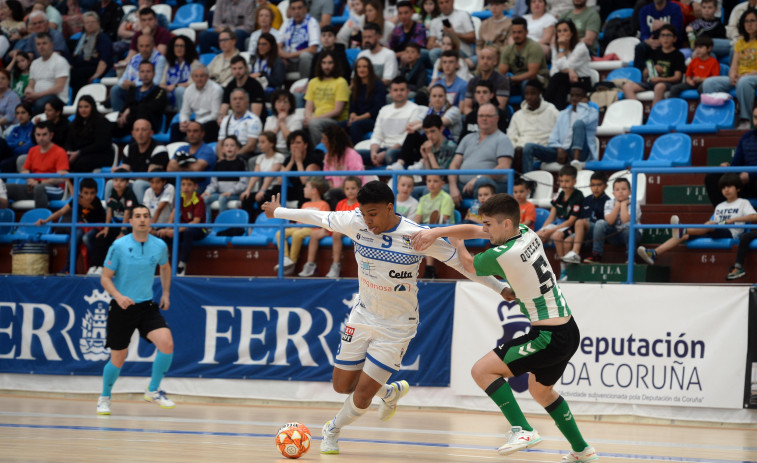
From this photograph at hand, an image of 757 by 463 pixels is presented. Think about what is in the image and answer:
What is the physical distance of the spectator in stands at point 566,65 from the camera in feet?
50.2

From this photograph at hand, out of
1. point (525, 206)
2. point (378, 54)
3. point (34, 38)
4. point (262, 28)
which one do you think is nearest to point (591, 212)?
point (525, 206)

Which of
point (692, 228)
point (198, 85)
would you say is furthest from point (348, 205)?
point (198, 85)

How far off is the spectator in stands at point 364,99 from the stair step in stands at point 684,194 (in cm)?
500

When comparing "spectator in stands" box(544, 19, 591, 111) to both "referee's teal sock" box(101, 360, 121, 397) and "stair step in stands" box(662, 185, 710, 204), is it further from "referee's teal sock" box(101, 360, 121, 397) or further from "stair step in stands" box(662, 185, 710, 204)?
"referee's teal sock" box(101, 360, 121, 397)

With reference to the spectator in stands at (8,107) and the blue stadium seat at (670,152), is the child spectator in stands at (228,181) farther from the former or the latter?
the spectator in stands at (8,107)

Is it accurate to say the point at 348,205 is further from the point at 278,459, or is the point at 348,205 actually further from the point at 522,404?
the point at 278,459

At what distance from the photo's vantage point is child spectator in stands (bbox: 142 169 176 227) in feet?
47.8

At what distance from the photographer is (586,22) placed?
54.4ft

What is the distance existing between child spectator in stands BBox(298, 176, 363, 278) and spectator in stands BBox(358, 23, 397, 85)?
3946 mm

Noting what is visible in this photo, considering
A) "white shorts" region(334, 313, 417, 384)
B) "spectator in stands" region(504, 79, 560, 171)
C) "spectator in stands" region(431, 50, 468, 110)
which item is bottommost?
"white shorts" region(334, 313, 417, 384)

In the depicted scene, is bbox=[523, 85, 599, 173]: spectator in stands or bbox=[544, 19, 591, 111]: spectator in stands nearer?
bbox=[523, 85, 599, 173]: spectator in stands

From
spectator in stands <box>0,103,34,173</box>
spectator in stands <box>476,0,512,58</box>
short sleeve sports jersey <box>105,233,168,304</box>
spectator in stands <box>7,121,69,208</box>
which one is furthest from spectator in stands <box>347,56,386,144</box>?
spectator in stands <box>0,103,34,173</box>

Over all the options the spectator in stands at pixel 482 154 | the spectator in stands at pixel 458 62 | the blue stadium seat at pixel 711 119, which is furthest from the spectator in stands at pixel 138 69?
the blue stadium seat at pixel 711 119

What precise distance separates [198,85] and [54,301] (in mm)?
5087
